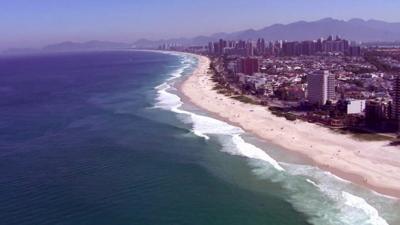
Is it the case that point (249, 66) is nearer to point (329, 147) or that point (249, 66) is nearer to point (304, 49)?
point (329, 147)

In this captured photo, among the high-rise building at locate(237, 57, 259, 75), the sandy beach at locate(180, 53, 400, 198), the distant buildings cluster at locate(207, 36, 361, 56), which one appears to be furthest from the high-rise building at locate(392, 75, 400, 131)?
the distant buildings cluster at locate(207, 36, 361, 56)

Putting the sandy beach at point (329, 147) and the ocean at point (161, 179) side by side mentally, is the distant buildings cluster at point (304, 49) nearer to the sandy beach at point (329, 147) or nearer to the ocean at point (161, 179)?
the sandy beach at point (329, 147)

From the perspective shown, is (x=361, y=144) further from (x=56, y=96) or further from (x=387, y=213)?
(x=56, y=96)

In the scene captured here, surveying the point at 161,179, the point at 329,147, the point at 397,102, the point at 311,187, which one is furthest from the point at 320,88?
the point at 161,179

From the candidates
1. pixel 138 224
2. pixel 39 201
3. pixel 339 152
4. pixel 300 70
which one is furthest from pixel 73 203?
pixel 300 70

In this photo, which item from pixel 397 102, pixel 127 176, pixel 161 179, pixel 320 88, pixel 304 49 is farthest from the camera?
pixel 304 49

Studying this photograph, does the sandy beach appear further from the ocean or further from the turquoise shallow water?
the turquoise shallow water
